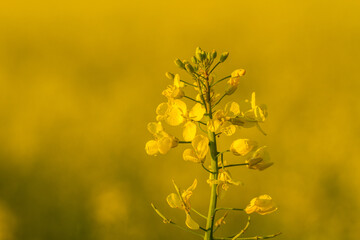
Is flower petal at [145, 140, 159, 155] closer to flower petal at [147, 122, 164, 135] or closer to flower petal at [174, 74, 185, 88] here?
flower petal at [147, 122, 164, 135]

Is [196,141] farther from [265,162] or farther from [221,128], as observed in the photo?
[265,162]

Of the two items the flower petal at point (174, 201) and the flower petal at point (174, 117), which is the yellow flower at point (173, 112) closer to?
the flower petal at point (174, 117)

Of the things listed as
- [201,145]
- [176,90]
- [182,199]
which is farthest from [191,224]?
[176,90]

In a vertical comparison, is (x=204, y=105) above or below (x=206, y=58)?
below

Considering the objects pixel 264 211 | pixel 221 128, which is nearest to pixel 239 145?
pixel 221 128

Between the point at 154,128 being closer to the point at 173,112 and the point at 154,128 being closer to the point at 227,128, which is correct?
the point at 173,112
